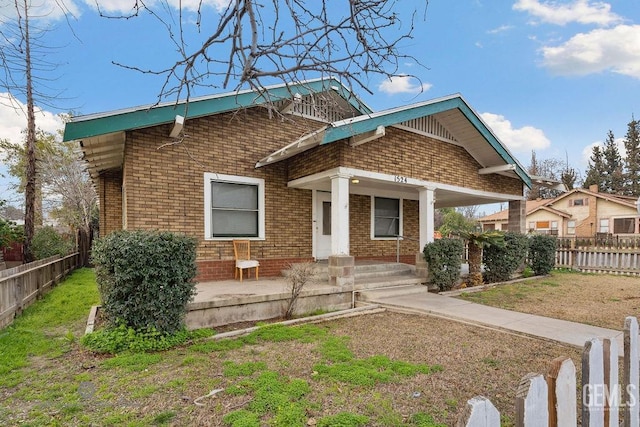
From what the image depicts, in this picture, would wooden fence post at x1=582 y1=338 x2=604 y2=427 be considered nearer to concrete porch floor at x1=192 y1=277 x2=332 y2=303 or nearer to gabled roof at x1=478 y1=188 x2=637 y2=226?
concrete porch floor at x1=192 y1=277 x2=332 y2=303

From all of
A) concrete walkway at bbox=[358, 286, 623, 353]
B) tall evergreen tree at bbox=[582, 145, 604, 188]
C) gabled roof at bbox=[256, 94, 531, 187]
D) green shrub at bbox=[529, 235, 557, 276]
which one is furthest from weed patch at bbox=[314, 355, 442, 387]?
tall evergreen tree at bbox=[582, 145, 604, 188]

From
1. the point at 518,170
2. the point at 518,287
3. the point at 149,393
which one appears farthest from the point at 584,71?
the point at 149,393

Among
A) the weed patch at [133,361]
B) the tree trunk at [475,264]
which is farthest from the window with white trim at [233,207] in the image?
the tree trunk at [475,264]

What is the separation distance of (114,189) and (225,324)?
826cm

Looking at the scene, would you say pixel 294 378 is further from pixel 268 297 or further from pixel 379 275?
pixel 379 275

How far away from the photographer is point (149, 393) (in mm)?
3281

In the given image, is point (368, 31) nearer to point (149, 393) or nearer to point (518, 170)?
point (149, 393)

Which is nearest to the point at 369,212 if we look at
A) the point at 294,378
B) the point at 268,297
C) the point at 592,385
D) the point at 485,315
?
the point at 485,315

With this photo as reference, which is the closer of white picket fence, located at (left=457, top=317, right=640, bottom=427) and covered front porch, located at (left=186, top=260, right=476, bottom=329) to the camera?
white picket fence, located at (left=457, top=317, right=640, bottom=427)

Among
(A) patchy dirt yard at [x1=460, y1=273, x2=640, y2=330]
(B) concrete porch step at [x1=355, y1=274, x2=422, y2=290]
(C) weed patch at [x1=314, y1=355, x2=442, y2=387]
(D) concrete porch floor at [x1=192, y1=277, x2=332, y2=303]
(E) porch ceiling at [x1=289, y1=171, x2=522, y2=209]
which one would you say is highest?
(E) porch ceiling at [x1=289, y1=171, x2=522, y2=209]

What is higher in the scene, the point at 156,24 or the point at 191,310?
the point at 156,24

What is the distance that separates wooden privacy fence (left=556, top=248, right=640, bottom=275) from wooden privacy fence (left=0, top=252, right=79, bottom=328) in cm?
1723

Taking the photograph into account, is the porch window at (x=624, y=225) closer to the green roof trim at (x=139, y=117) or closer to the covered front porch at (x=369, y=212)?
the covered front porch at (x=369, y=212)

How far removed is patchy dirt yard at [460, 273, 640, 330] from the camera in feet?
20.5
